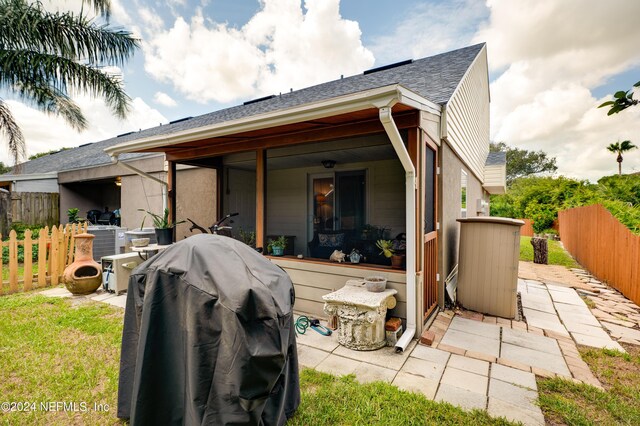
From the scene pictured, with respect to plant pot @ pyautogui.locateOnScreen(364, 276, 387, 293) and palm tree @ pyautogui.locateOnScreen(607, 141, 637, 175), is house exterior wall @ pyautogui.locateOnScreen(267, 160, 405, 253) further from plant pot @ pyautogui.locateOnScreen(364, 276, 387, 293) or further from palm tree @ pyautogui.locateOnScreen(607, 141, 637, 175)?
palm tree @ pyautogui.locateOnScreen(607, 141, 637, 175)

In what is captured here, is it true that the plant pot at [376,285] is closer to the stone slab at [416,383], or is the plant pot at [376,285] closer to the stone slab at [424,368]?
the stone slab at [424,368]

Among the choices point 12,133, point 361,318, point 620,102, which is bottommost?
point 361,318

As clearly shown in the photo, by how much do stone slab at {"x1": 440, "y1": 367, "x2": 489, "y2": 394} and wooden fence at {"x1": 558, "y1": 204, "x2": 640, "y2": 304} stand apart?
4159 mm

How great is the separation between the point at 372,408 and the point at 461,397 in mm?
725

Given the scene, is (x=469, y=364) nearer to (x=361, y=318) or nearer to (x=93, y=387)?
(x=361, y=318)

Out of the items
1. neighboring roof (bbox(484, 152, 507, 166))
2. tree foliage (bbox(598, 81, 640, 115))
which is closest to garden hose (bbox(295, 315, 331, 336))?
tree foliage (bbox(598, 81, 640, 115))

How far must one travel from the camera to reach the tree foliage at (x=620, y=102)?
1097 mm

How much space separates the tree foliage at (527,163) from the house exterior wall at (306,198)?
97.4 ft

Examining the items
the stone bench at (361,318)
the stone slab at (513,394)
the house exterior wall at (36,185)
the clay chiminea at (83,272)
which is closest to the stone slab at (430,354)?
the stone bench at (361,318)

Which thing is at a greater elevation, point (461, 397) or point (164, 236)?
point (164, 236)

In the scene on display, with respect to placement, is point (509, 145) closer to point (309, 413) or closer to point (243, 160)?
point (243, 160)

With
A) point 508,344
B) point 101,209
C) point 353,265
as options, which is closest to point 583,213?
point 508,344

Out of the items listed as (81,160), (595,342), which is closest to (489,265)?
(595,342)

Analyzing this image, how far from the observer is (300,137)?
12.6 ft
